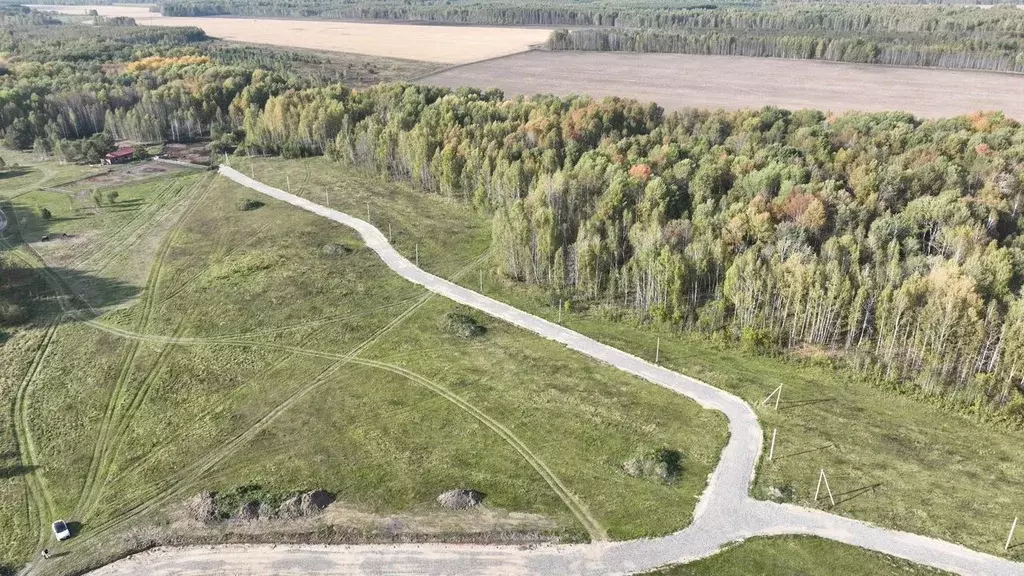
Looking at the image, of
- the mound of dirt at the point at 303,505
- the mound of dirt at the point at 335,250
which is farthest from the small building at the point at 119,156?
the mound of dirt at the point at 303,505

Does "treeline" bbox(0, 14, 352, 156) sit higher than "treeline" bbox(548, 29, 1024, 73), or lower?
lower

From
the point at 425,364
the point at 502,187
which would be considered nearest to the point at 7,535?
the point at 425,364

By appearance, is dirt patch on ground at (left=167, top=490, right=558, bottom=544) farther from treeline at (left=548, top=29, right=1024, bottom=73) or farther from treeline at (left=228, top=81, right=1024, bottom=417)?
treeline at (left=548, top=29, right=1024, bottom=73)

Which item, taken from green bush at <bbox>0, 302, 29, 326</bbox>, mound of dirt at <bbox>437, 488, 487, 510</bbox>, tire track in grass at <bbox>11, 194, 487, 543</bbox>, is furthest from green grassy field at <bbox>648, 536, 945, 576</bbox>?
green bush at <bbox>0, 302, 29, 326</bbox>

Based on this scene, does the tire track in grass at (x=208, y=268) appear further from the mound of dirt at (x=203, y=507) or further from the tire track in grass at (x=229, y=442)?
the mound of dirt at (x=203, y=507)

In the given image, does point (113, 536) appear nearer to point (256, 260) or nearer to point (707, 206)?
point (256, 260)

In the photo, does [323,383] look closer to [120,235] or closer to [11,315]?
[11,315]
